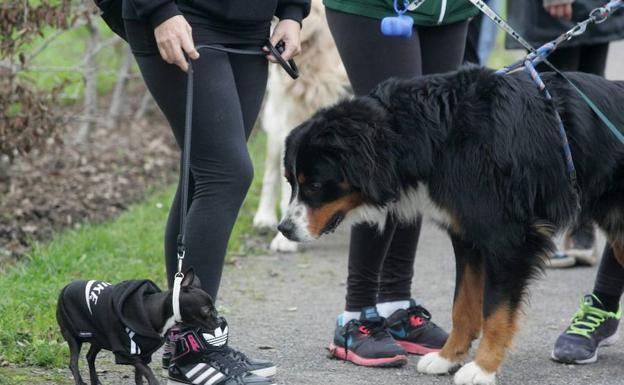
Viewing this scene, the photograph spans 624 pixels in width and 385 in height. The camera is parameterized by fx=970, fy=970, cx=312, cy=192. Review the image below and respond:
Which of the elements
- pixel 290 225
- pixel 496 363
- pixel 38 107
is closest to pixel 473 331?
pixel 496 363

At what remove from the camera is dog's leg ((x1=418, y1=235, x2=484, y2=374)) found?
387 centimetres

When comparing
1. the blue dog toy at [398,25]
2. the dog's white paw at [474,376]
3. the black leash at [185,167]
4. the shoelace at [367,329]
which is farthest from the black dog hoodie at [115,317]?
the blue dog toy at [398,25]

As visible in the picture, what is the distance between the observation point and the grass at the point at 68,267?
153 inches

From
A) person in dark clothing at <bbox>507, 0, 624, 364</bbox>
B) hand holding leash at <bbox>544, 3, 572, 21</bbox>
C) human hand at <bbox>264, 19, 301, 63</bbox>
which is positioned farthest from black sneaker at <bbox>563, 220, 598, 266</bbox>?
human hand at <bbox>264, 19, 301, 63</bbox>

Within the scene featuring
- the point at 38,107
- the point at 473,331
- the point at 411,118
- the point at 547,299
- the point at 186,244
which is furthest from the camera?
the point at 38,107

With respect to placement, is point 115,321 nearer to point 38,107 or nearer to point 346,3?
point 346,3

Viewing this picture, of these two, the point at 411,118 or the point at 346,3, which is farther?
the point at 346,3

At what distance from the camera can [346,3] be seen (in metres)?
3.93

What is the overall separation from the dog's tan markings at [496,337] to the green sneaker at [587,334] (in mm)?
536

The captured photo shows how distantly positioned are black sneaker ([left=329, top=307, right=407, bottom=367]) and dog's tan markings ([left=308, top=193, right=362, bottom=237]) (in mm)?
546

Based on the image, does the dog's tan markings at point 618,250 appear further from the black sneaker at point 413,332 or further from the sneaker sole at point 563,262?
the sneaker sole at point 563,262

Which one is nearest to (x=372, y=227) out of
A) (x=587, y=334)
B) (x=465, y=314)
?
(x=465, y=314)

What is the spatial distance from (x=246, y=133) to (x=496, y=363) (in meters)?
1.28

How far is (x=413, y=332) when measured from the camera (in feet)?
13.9
